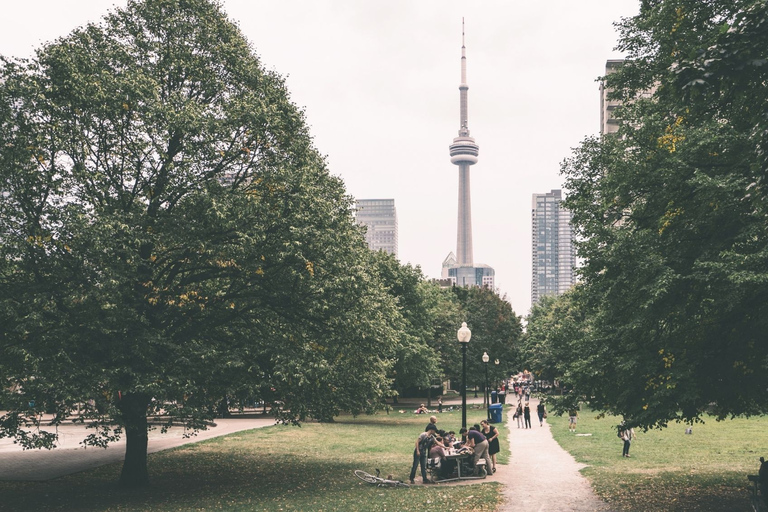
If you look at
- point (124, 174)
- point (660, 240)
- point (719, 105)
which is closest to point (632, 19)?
point (719, 105)

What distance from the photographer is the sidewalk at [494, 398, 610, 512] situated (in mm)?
15102

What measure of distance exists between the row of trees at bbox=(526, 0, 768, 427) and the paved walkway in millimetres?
17112

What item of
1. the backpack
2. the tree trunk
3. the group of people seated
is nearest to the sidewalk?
the group of people seated

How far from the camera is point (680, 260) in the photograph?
523 inches

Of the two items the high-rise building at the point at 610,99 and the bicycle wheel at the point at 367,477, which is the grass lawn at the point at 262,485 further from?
the high-rise building at the point at 610,99

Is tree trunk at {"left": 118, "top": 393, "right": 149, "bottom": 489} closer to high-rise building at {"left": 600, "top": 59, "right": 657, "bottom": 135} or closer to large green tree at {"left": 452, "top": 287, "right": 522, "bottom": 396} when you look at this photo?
high-rise building at {"left": 600, "top": 59, "right": 657, "bottom": 135}

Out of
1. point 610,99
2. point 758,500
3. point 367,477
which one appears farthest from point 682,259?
point 367,477

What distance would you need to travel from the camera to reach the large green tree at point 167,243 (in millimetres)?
16047

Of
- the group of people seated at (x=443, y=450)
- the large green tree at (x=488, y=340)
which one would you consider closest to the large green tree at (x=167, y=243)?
the group of people seated at (x=443, y=450)

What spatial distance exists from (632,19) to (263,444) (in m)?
22.4

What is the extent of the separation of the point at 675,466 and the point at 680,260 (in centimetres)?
1093

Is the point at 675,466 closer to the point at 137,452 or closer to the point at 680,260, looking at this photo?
the point at 680,260

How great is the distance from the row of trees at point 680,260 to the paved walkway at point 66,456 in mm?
17112

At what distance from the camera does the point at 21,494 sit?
18.2m
